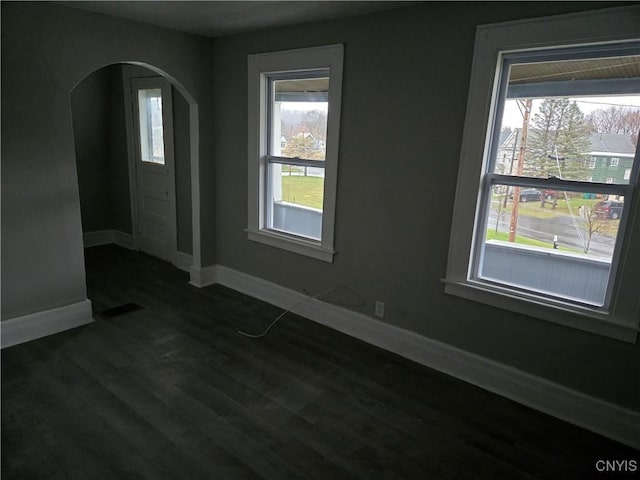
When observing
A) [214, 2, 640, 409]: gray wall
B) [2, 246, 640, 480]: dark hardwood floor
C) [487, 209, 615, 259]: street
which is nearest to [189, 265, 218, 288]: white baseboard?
[2, 246, 640, 480]: dark hardwood floor

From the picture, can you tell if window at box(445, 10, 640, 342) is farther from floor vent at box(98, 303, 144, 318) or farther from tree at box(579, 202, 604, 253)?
floor vent at box(98, 303, 144, 318)

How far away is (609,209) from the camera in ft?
7.45

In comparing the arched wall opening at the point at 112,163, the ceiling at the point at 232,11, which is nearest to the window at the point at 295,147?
the ceiling at the point at 232,11

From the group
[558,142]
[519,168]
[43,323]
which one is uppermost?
[558,142]

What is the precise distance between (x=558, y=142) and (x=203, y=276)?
3404 millimetres

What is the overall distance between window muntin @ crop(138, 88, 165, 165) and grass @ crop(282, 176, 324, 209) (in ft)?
6.38

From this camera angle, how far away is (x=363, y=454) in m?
2.15

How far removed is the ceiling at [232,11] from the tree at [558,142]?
3.77 feet

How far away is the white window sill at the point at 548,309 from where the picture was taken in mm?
2260

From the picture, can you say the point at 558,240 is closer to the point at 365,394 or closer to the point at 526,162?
the point at 526,162

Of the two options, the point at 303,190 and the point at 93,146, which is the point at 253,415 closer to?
the point at 303,190

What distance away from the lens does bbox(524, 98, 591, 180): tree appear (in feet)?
7.64

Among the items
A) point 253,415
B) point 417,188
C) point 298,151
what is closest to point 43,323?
point 253,415

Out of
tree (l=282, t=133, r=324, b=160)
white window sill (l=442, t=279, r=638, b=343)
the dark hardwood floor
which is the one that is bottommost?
the dark hardwood floor
